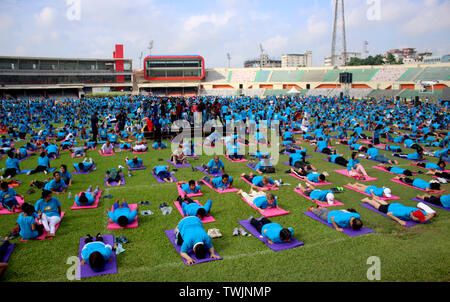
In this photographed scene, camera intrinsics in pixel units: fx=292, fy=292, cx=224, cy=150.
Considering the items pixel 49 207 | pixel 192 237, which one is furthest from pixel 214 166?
pixel 49 207

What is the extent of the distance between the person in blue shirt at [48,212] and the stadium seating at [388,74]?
55529mm

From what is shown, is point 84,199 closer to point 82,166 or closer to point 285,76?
point 82,166

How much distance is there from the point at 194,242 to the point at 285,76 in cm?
6025

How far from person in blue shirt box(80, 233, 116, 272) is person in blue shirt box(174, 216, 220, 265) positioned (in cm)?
123

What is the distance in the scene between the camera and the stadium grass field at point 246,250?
461cm

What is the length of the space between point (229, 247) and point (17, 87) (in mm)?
60168

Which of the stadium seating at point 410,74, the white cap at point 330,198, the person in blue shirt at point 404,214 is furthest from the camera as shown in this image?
the stadium seating at point 410,74

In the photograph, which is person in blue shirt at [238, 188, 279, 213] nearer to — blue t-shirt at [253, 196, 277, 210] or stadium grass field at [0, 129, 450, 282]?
blue t-shirt at [253, 196, 277, 210]

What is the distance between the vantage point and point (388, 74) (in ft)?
168

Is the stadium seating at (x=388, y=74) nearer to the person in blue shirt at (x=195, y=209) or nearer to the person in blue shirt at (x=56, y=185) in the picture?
the person in blue shirt at (x=195, y=209)

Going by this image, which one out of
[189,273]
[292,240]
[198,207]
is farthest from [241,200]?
[189,273]

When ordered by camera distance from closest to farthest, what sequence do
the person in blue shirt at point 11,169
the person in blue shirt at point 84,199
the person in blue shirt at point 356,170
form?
the person in blue shirt at point 84,199, the person in blue shirt at point 11,169, the person in blue shirt at point 356,170

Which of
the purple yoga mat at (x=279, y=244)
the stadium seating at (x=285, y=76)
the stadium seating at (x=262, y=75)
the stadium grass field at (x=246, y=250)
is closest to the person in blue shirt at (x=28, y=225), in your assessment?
the stadium grass field at (x=246, y=250)

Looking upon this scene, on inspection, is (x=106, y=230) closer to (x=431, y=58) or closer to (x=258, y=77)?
(x=258, y=77)
